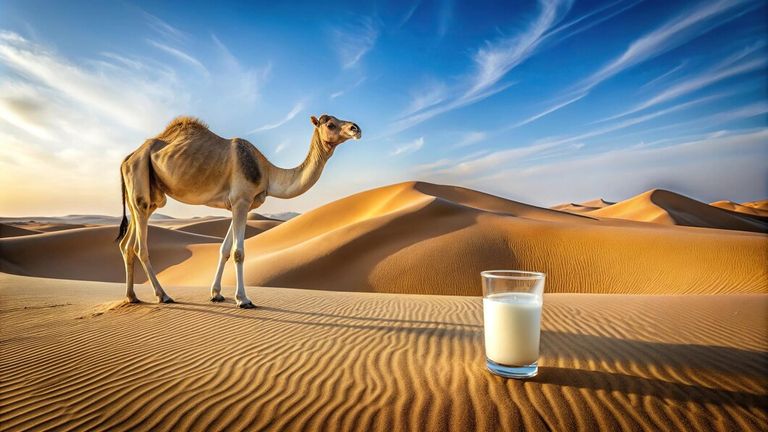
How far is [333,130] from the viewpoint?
7750 mm

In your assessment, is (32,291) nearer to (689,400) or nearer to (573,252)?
(689,400)

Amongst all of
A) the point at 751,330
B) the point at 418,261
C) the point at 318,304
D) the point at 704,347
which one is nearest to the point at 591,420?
the point at 704,347

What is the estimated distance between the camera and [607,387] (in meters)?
3.17

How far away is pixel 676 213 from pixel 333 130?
55.3 m

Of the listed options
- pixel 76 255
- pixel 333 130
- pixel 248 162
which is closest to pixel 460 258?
pixel 333 130

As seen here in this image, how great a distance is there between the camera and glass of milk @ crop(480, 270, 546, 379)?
3198 millimetres

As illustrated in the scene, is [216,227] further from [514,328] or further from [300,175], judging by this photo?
[514,328]

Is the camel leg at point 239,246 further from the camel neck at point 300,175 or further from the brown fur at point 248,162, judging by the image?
the camel neck at point 300,175

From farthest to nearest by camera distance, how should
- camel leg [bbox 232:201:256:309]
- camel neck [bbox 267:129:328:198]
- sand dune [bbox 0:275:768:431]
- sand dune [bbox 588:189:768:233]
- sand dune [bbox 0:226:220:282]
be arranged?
sand dune [bbox 588:189:768:233]
sand dune [bbox 0:226:220:282]
camel neck [bbox 267:129:328:198]
camel leg [bbox 232:201:256:309]
sand dune [bbox 0:275:768:431]

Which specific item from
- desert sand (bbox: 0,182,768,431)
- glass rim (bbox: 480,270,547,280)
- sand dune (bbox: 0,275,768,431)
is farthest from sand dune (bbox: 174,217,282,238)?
glass rim (bbox: 480,270,547,280)

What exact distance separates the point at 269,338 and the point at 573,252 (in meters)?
14.2

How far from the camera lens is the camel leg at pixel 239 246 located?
740 cm

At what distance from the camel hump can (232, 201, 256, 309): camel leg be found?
2.02m

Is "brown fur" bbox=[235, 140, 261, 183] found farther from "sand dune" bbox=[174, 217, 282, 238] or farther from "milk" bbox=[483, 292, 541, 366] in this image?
"sand dune" bbox=[174, 217, 282, 238]
